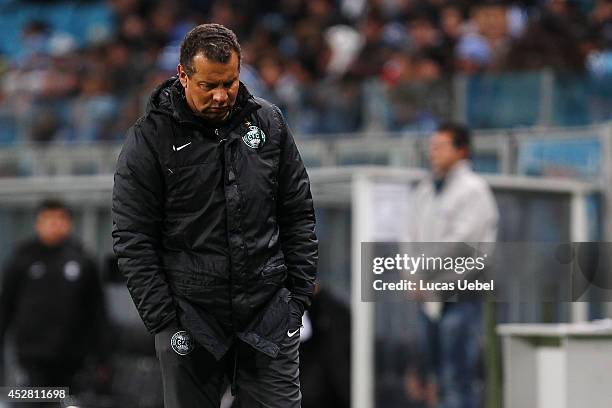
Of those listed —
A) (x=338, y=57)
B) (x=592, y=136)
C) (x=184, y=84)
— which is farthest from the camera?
(x=338, y=57)

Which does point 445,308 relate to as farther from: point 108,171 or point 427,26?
point 427,26

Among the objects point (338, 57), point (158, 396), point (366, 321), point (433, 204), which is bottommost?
point (158, 396)

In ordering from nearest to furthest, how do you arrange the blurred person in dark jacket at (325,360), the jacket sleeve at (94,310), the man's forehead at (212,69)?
1. the man's forehead at (212,69)
2. the blurred person in dark jacket at (325,360)
3. the jacket sleeve at (94,310)

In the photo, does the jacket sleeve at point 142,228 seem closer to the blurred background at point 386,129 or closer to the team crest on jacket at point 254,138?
the team crest on jacket at point 254,138

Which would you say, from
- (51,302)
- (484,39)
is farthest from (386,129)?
(51,302)

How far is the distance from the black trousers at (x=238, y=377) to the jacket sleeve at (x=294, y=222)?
Result: 207 millimetres

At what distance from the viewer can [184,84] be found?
4262 millimetres

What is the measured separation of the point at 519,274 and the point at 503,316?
1.28 meters

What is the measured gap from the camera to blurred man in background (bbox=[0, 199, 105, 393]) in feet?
28.8

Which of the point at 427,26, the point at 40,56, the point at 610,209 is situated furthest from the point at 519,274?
the point at 40,56

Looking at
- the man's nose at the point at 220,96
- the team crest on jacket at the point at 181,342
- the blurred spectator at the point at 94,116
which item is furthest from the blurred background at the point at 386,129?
the man's nose at the point at 220,96

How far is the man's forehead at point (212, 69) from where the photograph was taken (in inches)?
162

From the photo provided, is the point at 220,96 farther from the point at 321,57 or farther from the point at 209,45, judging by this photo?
the point at 321,57

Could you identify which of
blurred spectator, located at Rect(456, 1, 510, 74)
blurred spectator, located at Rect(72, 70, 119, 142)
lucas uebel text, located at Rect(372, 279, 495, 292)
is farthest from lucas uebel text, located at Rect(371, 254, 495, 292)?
blurred spectator, located at Rect(72, 70, 119, 142)
